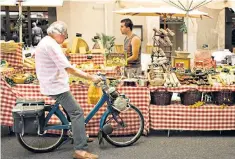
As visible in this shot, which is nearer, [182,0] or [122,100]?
[122,100]

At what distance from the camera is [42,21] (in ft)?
39.5

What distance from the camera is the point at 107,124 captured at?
5.09 m

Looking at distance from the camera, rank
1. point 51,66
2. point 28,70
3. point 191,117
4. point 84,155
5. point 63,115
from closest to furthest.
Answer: point 51,66
point 84,155
point 63,115
point 191,117
point 28,70

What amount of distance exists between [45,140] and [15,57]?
1.84 metres

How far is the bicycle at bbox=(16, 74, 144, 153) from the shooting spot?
16.3 feet

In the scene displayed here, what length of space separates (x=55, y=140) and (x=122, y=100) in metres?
1.19

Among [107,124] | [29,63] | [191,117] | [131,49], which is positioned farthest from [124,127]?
[29,63]

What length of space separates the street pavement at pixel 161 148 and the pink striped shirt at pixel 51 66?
94 cm

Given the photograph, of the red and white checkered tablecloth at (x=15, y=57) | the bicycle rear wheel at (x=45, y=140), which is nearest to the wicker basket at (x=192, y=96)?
the bicycle rear wheel at (x=45, y=140)

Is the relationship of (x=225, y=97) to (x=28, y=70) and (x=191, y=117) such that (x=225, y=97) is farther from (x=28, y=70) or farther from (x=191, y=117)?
(x=28, y=70)

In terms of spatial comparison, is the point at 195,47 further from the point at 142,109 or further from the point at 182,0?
the point at 142,109

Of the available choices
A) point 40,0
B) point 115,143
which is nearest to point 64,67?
point 115,143

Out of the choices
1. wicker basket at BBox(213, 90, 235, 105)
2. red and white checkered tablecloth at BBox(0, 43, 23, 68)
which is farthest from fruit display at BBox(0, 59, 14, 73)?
wicker basket at BBox(213, 90, 235, 105)

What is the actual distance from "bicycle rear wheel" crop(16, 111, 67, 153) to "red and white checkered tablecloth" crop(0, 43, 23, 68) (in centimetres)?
157
